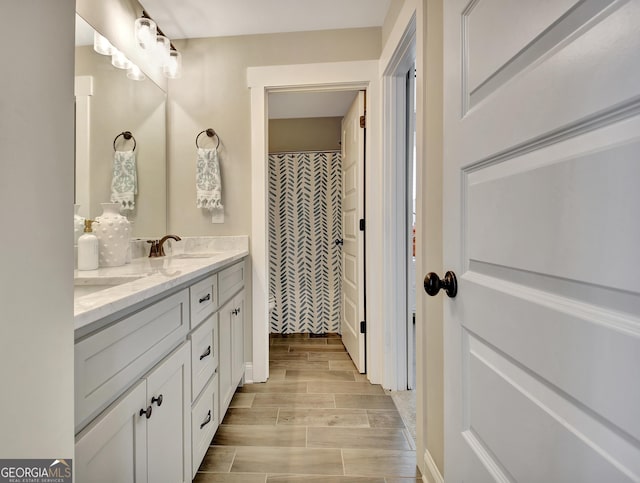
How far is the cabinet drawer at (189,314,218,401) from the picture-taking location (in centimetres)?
127

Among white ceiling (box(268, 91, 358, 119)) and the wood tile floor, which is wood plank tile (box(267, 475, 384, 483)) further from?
white ceiling (box(268, 91, 358, 119))

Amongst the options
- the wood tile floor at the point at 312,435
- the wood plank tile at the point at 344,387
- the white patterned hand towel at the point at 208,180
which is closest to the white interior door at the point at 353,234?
the wood plank tile at the point at 344,387

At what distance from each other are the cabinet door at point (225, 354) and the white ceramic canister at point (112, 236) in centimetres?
55

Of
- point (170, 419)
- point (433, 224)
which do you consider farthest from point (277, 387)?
point (433, 224)

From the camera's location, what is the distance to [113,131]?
1.70 m

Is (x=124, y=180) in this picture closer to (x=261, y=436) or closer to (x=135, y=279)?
(x=135, y=279)

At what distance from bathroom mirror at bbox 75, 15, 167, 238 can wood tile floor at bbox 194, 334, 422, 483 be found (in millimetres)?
1267

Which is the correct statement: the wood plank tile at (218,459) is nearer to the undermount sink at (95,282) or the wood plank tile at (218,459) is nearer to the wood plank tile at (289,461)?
the wood plank tile at (289,461)

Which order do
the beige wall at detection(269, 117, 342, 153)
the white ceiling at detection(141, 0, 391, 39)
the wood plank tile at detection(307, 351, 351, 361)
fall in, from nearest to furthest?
the white ceiling at detection(141, 0, 391, 39)
the wood plank tile at detection(307, 351, 351, 361)
the beige wall at detection(269, 117, 342, 153)

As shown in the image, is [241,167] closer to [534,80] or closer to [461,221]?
[461,221]

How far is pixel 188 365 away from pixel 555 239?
1212 millimetres

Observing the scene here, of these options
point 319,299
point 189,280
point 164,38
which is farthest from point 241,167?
point 319,299

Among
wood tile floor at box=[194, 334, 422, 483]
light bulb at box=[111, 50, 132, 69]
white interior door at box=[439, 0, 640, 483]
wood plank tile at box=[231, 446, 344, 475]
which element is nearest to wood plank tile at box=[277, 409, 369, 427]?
wood tile floor at box=[194, 334, 422, 483]

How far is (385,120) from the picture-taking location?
6.73 feet
